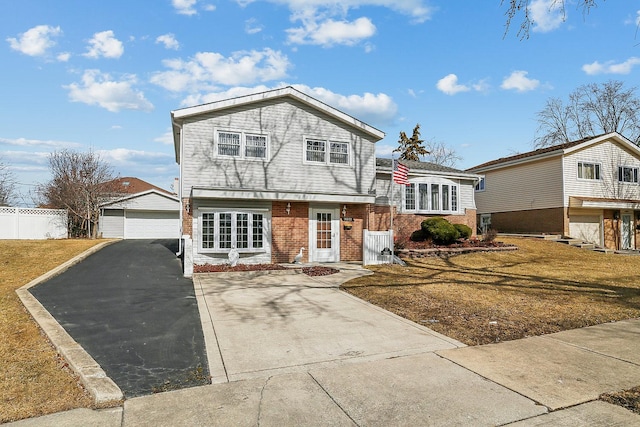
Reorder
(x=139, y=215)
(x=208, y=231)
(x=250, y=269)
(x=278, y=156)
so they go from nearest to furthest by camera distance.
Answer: (x=250, y=269) → (x=208, y=231) → (x=278, y=156) → (x=139, y=215)

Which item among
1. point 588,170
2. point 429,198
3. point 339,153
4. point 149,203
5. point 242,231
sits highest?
point 588,170

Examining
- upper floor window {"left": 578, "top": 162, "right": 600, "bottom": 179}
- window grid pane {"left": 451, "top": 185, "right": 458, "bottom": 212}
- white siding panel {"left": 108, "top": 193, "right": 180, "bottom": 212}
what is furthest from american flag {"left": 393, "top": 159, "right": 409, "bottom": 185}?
white siding panel {"left": 108, "top": 193, "right": 180, "bottom": 212}

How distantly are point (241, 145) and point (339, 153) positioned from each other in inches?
161

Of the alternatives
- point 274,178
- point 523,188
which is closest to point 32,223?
point 274,178

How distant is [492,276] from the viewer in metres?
12.1

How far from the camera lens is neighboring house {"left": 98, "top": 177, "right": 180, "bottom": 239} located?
2919 cm

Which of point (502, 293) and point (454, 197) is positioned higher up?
point (454, 197)

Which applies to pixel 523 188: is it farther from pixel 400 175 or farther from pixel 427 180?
pixel 400 175

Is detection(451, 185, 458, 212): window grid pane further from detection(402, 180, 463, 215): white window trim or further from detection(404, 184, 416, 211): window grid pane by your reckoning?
detection(404, 184, 416, 211): window grid pane

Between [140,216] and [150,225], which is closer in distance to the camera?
[140,216]

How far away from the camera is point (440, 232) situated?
17.0 meters

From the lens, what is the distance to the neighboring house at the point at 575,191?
76.7 feet

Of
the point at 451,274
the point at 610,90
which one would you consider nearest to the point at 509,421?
the point at 451,274

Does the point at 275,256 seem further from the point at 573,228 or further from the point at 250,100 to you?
the point at 573,228
